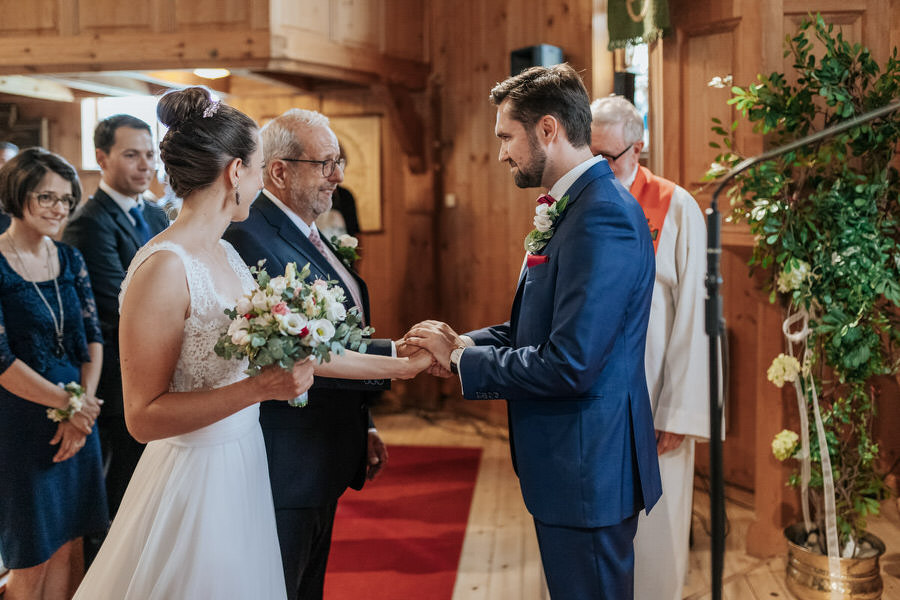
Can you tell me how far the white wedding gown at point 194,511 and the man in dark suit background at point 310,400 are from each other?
370 mm

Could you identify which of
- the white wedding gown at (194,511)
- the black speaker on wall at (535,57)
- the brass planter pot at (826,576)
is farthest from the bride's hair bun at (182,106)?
the black speaker on wall at (535,57)

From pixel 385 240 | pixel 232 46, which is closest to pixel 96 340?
pixel 232 46

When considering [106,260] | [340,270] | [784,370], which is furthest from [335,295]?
[784,370]

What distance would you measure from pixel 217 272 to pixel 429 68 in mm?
5143

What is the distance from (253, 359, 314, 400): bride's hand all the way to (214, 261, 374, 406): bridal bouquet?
0.07 feet

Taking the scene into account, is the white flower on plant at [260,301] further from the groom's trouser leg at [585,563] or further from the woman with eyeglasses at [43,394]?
the woman with eyeglasses at [43,394]

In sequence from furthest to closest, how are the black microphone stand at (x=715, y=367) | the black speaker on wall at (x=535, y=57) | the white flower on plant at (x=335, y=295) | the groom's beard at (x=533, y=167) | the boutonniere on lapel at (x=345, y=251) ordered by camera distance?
1. the black speaker on wall at (x=535, y=57)
2. the boutonniere on lapel at (x=345, y=251)
3. the groom's beard at (x=533, y=167)
4. the white flower on plant at (x=335, y=295)
5. the black microphone stand at (x=715, y=367)

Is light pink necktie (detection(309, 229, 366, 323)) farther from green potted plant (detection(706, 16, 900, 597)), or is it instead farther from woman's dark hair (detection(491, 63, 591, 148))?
green potted plant (detection(706, 16, 900, 597))

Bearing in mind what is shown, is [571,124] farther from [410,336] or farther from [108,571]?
[108,571]

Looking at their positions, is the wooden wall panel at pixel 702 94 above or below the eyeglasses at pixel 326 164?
above

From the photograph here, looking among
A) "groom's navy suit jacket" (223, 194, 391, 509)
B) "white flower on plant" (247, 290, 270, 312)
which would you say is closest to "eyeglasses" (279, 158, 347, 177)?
"groom's navy suit jacket" (223, 194, 391, 509)

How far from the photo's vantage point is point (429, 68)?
22.1 ft

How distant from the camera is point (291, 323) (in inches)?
66.9

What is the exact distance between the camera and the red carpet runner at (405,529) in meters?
3.63
